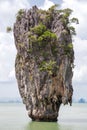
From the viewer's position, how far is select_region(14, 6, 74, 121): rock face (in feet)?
129

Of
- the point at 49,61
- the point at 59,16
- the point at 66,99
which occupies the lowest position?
the point at 66,99

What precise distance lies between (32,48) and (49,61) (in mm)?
1656

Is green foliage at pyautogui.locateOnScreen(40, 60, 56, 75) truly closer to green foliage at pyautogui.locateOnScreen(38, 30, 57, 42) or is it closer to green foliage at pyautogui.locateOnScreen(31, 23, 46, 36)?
green foliage at pyautogui.locateOnScreen(38, 30, 57, 42)

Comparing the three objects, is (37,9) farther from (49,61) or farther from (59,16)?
(49,61)

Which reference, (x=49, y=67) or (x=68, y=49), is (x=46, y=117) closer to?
(x=49, y=67)

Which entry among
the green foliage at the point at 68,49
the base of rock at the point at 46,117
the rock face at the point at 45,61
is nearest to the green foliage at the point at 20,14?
the rock face at the point at 45,61

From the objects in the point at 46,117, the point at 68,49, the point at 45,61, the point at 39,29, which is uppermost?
the point at 39,29

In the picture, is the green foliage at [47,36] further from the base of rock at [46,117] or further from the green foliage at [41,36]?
the base of rock at [46,117]

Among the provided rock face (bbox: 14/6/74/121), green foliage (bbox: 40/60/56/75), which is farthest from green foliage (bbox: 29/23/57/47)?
green foliage (bbox: 40/60/56/75)

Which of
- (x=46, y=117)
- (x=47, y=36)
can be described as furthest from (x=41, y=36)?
(x=46, y=117)

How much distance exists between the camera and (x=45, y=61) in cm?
3966

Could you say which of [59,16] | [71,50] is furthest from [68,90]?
[59,16]

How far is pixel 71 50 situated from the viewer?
3997 centimetres

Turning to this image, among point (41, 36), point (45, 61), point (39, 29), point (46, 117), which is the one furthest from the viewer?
point (45, 61)
